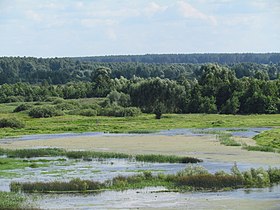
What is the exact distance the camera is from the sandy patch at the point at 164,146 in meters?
52.4

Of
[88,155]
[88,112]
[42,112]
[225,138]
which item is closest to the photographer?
[88,155]

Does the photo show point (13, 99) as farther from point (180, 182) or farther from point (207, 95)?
point (180, 182)

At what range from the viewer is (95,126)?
301ft

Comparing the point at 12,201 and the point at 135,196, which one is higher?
the point at 12,201

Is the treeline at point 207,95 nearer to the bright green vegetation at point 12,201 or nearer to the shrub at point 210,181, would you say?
the shrub at point 210,181

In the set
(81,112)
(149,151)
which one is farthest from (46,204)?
(81,112)

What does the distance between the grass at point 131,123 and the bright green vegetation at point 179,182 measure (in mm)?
41777

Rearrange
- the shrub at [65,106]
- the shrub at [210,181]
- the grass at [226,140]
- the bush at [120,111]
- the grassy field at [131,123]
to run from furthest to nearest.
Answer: the shrub at [65,106], the bush at [120,111], the grassy field at [131,123], the grass at [226,140], the shrub at [210,181]

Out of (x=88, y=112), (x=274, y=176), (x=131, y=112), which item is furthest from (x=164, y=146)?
(x=88, y=112)

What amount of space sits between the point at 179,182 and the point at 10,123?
5692 cm

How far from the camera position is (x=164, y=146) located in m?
62.6

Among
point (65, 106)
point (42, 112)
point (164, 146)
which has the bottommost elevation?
point (65, 106)

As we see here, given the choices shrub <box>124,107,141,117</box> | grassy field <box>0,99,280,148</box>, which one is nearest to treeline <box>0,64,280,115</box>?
shrub <box>124,107,141,117</box>

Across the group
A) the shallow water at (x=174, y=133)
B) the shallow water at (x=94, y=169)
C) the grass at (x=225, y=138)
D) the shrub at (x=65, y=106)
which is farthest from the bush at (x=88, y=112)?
the shallow water at (x=94, y=169)
